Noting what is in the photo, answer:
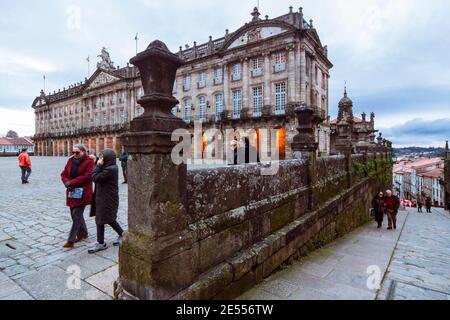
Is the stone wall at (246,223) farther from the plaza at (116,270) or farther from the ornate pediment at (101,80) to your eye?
the ornate pediment at (101,80)

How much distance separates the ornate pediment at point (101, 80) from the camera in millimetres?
39194

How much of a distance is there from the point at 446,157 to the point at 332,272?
28395mm

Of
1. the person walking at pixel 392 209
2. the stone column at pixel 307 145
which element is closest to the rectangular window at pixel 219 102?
Answer: the person walking at pixel 392 209

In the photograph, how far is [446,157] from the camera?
23.7 m

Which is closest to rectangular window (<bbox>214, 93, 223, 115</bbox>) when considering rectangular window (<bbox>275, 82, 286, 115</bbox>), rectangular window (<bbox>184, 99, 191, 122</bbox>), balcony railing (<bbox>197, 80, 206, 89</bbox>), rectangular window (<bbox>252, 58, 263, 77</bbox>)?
balcony railing (<bbox>197, 80, 206, 89</bbox>)

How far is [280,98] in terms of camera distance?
23906 millimetres

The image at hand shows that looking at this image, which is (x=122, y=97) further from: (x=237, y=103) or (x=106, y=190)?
(x=106, y=190)

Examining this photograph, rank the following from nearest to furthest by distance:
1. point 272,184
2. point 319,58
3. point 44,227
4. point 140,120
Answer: point 140,120 → point 272,184 → point 44,227 → point 319,58

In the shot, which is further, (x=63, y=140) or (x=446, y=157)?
(x=63, y=140)

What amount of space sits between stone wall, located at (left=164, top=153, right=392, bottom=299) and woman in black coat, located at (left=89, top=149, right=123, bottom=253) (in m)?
1.77

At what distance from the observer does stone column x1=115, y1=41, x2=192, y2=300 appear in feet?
6.91

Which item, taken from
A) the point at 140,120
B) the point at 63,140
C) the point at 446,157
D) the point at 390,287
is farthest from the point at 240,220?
the point at 63,140
